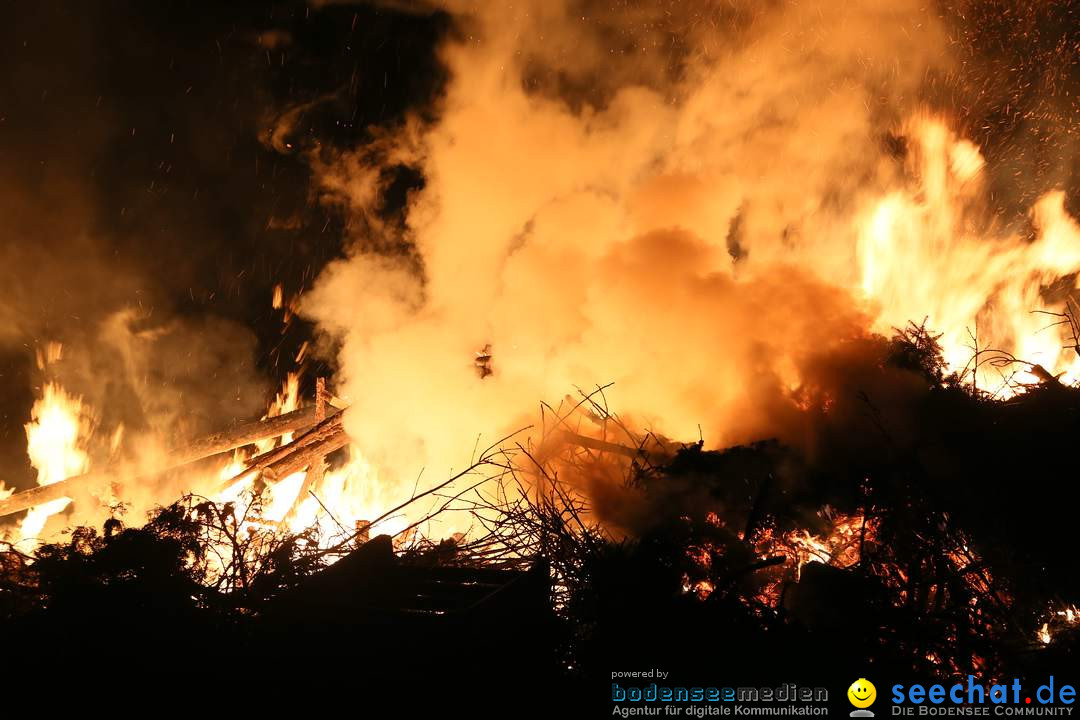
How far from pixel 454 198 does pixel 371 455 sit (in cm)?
503

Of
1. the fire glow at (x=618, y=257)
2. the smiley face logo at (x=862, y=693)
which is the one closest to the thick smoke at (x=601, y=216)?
the fire glow at (x=618, y=257)

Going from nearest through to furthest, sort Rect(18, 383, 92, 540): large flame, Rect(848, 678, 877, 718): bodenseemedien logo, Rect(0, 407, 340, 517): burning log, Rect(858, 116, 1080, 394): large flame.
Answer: Rect(848, 678, 877, 718): bodenseemedien logo < Rect(0, 407, 340, 517): burning log < Rect(858, 116, 1080, 394): large flame < Rect(18, 383, 92, 540): large flame

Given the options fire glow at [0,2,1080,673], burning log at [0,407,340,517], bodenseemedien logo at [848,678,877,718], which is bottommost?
bodenseemedien logo at [848,678,877,718]

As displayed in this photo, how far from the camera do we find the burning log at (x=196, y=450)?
790 cm

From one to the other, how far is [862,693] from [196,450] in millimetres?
9203

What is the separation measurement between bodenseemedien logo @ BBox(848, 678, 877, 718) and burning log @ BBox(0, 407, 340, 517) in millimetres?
7800

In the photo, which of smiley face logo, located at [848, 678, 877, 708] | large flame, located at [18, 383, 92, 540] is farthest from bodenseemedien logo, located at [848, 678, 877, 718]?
large flame, located at [18, 383, 92, 540]

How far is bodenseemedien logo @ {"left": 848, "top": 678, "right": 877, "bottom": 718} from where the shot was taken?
262 centimetres

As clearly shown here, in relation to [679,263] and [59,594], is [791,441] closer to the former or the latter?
[679,263]

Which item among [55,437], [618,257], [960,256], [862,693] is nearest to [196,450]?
[55,437]

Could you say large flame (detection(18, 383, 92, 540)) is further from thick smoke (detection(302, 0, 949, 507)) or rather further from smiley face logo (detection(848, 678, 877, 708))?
smiley face logo (detection(848, 678, 877, 708))

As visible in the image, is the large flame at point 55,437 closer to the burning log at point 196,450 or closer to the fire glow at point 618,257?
the fire glow at point 618,257

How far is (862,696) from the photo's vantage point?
2662 millimetres

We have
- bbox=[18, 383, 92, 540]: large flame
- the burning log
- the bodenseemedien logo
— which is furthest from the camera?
bbox=[18, 383, 92, 540]: large flame
